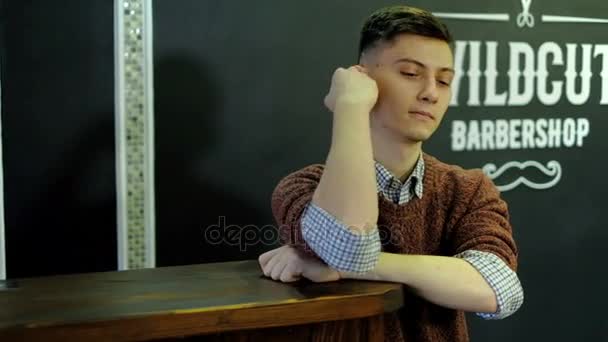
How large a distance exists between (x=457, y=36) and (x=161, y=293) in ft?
5.45

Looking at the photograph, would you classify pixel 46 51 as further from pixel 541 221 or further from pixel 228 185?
pixel 541 221

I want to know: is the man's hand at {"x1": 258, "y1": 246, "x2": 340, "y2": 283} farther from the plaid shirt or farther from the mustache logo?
the mustache logo

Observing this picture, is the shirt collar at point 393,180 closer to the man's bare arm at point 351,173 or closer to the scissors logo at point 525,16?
the man's bare arm at point 351,173

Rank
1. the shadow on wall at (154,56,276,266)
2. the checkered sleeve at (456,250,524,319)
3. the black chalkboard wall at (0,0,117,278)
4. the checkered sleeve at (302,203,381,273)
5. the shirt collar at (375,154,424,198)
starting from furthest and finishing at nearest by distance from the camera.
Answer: the shadow on wall at (154,56,276,266) → the black chalkboard wall at (0,0,117,278) → the shirt collar at (375,154,424,198) → the checkered sleeve at (456,250,524,319) → the checkered sleeve at (302,203,381,273)

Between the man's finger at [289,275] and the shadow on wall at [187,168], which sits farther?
the shadow on wall at [187,168]

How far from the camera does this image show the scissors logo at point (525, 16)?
2674mm

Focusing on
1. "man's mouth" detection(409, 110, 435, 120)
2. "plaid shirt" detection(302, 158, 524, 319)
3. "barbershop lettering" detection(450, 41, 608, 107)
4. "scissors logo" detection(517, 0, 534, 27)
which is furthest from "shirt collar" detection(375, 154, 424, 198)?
"scissors logo" detection(517, 0, 534, 27)

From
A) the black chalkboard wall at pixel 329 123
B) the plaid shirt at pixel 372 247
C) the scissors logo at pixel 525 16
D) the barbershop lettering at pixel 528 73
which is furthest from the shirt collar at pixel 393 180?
the scissors logo at pixel 525 16

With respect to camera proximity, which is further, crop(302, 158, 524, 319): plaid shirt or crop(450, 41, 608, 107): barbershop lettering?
crop(450, 41, 608, 107): barbershop lettering

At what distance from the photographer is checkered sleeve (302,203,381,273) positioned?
4.22 ft

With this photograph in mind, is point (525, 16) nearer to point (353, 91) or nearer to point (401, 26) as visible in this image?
point (401, 26)

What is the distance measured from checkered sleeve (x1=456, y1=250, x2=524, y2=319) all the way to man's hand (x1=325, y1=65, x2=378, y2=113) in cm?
35

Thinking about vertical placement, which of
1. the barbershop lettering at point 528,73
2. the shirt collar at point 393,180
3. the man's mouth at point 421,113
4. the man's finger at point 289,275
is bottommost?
the man's finger at point 289,275

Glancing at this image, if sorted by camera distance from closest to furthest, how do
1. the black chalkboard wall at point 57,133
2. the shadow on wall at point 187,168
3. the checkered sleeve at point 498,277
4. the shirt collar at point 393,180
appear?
1. the checkered sleeve at point 498,277
2. the shirt collar at point 393,180
3. the black chalkboard wall at point 57,133
4. the shadow on wall at point 187,168
